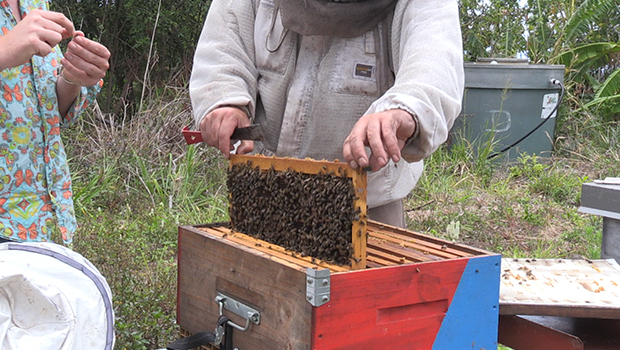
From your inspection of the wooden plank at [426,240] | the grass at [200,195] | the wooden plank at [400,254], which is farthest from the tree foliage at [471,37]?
the wooden plank at [400,254]

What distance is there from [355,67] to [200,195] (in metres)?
3.21

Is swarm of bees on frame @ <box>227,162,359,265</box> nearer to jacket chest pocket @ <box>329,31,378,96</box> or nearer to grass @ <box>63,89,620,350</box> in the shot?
jacket chest pocket @ <box>329,31,378,96</box>

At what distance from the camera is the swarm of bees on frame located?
5.54 ft

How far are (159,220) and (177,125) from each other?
134cm

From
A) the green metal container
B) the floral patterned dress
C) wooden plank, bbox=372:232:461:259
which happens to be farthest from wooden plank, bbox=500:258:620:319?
the green metal container

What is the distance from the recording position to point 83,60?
2143 millimetres

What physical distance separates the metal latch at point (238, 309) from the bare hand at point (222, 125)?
49cm

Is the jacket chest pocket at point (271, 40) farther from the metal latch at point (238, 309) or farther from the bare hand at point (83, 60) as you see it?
the metal latch at point (238, 309)

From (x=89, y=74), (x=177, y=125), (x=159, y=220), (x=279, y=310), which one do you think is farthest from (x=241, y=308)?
(x=177, y=125)

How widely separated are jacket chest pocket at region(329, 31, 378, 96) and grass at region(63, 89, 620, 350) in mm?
1742

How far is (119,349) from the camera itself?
276 centimetres

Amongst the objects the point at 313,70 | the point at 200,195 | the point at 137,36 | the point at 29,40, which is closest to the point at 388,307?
the point at 313,70

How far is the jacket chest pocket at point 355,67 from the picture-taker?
211 centimetres

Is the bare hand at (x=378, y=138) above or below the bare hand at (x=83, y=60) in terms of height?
below
